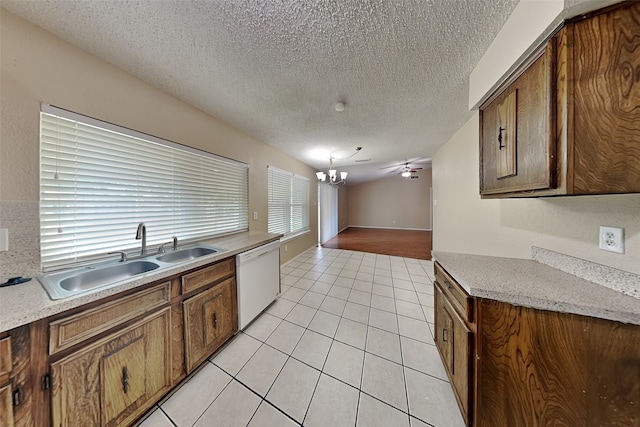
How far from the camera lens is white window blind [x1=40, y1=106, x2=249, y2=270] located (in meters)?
1.20

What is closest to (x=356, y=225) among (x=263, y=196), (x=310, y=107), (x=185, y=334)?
(x=263, y=196)

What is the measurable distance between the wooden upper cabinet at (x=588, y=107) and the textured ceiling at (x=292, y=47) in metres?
0.45

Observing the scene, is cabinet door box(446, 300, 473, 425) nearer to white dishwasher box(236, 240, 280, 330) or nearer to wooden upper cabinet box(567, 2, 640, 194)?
wooden upper cabinet box(567, 2, 640, 194)

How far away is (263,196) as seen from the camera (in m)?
3.21

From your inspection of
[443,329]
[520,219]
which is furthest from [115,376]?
[520,219]

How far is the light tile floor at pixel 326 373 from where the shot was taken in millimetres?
1153

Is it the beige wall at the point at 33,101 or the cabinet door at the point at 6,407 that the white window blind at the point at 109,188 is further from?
the cabinet door at the point at 6,407

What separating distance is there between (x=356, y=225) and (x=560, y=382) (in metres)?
9.14

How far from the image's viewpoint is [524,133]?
3.41 ft

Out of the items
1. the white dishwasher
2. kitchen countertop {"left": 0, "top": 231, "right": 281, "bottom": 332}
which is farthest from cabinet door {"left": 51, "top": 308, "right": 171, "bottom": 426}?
the white dishwasher

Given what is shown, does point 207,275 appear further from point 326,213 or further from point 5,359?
point 326,213

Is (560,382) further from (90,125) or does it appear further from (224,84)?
(90,125)

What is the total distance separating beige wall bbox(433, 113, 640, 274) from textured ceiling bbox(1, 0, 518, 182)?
998 mm

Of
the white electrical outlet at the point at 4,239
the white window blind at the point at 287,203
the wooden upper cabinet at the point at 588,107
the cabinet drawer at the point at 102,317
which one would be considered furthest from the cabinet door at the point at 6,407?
the white window blind at the point at 287,203
